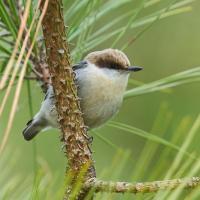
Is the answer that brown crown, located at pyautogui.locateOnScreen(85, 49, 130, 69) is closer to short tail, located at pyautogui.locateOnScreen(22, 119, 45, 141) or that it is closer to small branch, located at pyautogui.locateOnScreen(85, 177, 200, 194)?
short tail, located at pyautogui.locateOnScreen(22, 119, 45, 141)

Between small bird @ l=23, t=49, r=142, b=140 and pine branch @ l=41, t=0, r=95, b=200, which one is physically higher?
pine branch @ l=41, t=0, r=95, b=200

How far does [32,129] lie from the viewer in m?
2.05

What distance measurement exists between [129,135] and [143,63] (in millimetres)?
348

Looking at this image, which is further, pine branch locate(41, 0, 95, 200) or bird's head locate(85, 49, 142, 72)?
bird's head locate(85, 49, 142, 72)

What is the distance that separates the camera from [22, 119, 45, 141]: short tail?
1.93 metres

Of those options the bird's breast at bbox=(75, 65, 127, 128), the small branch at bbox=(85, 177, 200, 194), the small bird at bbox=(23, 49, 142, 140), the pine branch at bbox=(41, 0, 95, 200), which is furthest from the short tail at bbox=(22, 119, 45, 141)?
the small branch at bbox=(85, 177, 200, 194)

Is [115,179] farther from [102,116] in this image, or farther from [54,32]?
[102,116]

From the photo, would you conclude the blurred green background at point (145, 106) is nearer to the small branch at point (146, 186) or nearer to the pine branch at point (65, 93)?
the pine branch at point (65, 93)

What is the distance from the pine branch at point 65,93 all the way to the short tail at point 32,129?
0.85 meters

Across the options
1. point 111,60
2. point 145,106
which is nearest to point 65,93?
point 111,60

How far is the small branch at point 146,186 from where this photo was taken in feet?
2.59

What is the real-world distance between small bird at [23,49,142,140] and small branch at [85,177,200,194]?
906 mm

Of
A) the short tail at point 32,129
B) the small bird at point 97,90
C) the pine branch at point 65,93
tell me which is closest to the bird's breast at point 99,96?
the small bird at point 97,90

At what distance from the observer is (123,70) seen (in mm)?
2045
